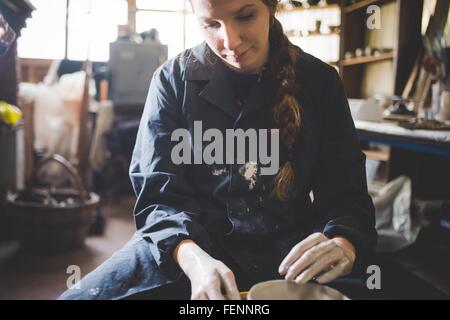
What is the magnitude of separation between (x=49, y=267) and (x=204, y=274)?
2047 millimetres

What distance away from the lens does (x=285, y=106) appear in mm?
1180

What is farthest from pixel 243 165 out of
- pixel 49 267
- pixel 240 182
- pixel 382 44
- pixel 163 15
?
pixel 163 15

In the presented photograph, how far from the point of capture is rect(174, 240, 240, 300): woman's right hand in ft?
2.71

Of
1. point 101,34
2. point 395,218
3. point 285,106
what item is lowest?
point 395,218

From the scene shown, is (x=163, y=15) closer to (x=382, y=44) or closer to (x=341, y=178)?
(x=382, y=44)

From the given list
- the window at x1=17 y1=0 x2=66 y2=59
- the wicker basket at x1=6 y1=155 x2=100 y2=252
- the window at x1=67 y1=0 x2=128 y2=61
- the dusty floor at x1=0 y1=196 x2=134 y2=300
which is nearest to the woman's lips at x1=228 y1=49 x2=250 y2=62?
the dusty floor at x1=0 y1=196 x2=134 y2=300

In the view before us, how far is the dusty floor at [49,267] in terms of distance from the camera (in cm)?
232

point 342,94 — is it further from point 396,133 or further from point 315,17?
point 315,17

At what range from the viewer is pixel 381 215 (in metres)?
2.38

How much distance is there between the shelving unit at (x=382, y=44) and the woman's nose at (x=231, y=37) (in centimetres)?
246

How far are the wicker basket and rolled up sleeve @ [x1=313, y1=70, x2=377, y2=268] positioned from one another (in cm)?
193

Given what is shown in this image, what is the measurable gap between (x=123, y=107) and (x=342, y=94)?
3831 millimetres

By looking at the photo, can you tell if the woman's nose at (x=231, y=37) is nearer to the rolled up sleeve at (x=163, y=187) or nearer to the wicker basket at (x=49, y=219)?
the rolled up sleeve at (x=163, y=187)
